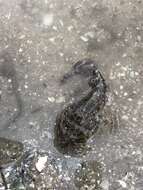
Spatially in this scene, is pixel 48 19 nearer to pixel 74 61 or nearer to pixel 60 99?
pixel 74 61

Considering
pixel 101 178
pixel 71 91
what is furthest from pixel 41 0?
pixel 101 178

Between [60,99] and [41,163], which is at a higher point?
[60,99]

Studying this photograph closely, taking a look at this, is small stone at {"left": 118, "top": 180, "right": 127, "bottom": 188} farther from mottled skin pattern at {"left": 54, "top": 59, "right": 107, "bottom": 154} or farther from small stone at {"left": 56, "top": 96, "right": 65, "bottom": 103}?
small stone at {"left": 56, "top": 96, "right": 65, "bottom": 103}

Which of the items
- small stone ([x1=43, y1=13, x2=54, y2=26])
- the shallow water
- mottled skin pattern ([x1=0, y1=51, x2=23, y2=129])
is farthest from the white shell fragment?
small stone ([x1=43, y1=13, x2=54, y2=26])

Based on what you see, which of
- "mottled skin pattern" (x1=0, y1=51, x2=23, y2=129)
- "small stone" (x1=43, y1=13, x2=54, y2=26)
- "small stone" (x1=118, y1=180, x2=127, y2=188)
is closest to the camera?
"small stone" (x1=118, y1=180, x2=127, y2=188)

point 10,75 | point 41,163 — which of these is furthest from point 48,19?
point 41,163

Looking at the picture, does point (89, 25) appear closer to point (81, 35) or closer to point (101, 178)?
point (81, 35)

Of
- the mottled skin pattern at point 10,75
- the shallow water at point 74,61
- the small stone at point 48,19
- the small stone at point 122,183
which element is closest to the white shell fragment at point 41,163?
the shallow water at point 74,61
